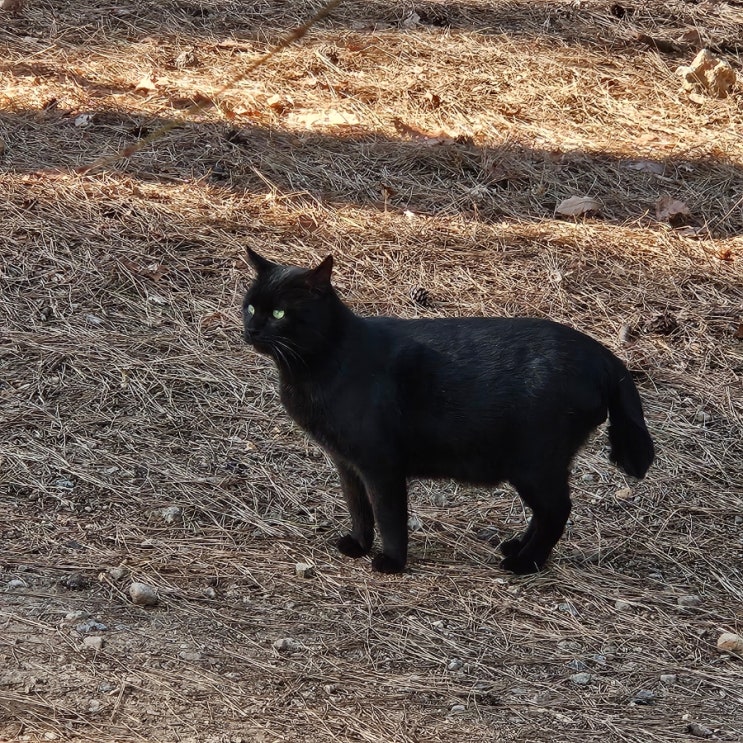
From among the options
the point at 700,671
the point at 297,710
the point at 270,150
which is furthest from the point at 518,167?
the point at 297,710

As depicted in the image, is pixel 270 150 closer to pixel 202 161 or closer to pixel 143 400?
pixel 202 161

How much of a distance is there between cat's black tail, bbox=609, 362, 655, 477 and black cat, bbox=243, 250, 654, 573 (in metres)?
0.02

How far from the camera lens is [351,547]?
13.4 ft

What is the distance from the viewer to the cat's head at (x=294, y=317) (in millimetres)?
3811

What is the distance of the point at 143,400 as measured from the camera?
16.2ft

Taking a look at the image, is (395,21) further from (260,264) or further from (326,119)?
(260,264)

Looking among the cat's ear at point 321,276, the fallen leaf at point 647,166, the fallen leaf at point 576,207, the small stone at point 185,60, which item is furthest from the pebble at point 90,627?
the small stone at point 185,60

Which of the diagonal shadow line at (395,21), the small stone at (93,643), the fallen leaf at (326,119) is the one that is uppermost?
the diagonal shadow line at (395,21)

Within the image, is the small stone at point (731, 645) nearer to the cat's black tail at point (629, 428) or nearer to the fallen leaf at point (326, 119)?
the cat's black tail at point (629, 428)

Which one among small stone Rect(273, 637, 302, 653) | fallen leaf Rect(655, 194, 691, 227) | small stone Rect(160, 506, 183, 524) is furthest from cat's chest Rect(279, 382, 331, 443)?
fallen leaf Rect(655, 194, 691, 227)

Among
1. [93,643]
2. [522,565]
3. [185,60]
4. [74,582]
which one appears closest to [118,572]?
[74,582]

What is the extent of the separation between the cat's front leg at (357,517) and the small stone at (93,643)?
110 centimetres

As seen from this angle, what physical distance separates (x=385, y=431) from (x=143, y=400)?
1603 millimetres

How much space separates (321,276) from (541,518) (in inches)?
47.8
